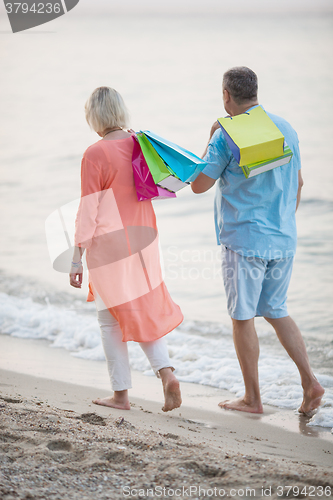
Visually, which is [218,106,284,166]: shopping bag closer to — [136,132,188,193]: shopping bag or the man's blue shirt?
the man's blue shirt

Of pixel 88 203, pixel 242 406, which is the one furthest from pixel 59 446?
pixel 242 406

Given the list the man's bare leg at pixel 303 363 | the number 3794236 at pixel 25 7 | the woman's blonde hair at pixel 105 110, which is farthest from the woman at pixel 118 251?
the number 3794236 at pixel 25 7

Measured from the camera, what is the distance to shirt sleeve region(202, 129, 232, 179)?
8.40 feet

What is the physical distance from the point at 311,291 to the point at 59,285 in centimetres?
319

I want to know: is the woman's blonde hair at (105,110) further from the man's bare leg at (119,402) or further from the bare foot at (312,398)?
the bare foot at (312,398)

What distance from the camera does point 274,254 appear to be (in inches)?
104

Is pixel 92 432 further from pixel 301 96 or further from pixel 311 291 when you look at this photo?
pixel 301 96

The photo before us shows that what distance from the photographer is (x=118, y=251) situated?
8.32 feet

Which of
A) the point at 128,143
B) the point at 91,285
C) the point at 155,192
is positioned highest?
the point at 128,143

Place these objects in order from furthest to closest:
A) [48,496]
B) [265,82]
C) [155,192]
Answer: [265,82]
[155,192]
[48,496]

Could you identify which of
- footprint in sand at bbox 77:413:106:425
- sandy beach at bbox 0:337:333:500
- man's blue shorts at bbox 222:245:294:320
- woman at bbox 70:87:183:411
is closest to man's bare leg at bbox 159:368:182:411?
woman at bbox 70:87:183:411

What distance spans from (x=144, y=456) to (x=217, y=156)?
1.52m

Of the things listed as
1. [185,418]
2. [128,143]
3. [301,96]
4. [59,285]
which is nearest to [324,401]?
[185,418]

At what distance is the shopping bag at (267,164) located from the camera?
7.94 ft
